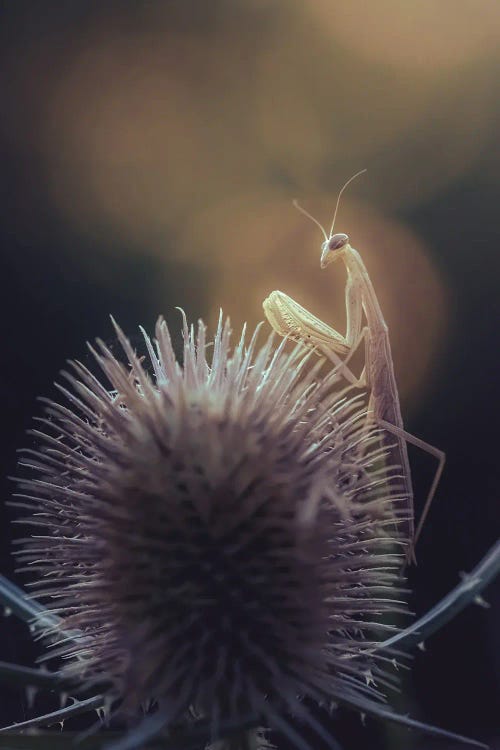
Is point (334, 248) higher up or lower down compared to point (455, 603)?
higher up

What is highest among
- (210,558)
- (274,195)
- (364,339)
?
(274,195)

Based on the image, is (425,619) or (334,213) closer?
(425,619)

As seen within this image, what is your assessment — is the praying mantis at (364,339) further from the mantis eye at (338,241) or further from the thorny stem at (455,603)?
the thorny stem at (455,603)

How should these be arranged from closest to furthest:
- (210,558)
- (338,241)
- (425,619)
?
1. (210,558)
2. (425,619)
3. (338,241)

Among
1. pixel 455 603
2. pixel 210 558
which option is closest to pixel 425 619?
pixel 455 603

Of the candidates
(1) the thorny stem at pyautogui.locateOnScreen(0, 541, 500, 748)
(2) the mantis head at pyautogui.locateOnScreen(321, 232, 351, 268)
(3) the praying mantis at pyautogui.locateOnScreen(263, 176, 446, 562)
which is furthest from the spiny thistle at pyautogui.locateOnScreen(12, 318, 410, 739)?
(2) the mantis head at pyautogui.locateOnScreen(321, 232, 351, 268)

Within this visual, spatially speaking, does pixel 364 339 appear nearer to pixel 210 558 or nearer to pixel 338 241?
pixel 338 241

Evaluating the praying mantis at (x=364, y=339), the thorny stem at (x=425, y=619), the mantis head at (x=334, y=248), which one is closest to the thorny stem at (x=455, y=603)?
the thorny stem at (x=425, y=619)
